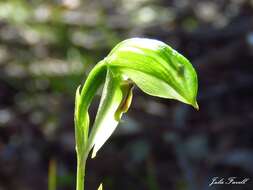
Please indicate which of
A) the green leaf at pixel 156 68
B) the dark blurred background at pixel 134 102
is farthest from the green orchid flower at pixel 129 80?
the dark blurred background at pixel 134 102

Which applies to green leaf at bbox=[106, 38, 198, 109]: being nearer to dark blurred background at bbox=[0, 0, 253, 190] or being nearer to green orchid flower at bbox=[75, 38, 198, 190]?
green orchid flower at bbox=[75, 38, 198, 190]

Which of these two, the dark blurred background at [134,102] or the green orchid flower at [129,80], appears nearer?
the green orchid flower at [129,80]

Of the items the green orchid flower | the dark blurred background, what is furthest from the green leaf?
the dark blurred background

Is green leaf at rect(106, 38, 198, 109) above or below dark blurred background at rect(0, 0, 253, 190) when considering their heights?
above

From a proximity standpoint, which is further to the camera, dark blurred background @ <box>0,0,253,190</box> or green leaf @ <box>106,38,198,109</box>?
dark blurred background @ <box>0,0,253,190</box>

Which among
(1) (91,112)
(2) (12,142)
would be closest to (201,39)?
(1) (91,112)

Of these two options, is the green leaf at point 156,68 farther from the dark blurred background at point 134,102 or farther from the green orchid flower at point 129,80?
the dark blurred background at point 134,102

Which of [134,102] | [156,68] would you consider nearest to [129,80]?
[156,68]
